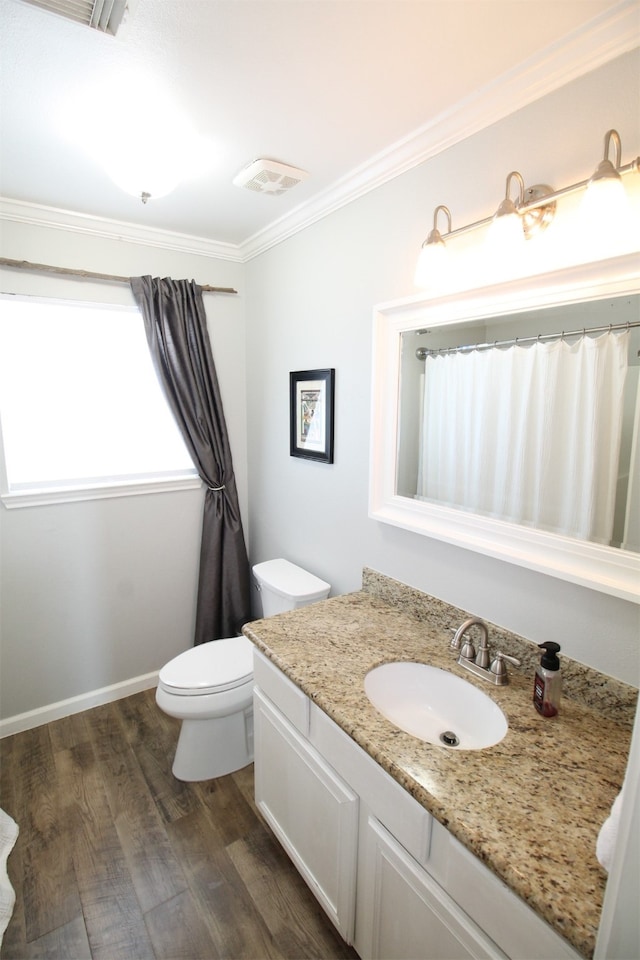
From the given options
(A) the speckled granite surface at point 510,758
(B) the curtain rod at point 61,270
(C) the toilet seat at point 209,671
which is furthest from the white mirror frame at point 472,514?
(B) the curtain rod at point 61,270

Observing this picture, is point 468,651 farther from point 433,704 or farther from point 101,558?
point 101,558

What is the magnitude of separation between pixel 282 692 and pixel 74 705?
5.09 ft

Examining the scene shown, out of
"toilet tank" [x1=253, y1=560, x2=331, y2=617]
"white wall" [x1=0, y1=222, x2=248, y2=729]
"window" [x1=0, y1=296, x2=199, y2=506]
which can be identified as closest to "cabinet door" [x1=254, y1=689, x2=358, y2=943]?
"toilet tank" [x1=253, y1=560, x2=331, y2=617]

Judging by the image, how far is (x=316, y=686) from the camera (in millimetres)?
1226

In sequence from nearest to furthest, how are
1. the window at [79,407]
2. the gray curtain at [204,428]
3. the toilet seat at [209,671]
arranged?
the toilet seat at [209,671], the window at [79,407], the gray curtain at [204,428]

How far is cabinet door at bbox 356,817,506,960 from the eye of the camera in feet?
2.85

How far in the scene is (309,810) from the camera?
4.35 feet

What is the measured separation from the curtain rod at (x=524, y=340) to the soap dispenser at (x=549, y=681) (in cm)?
Answer: 78

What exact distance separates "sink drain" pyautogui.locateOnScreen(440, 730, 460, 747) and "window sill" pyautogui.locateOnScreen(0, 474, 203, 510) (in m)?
1.81

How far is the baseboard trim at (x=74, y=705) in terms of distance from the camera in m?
2.16

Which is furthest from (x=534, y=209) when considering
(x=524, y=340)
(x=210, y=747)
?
(x=210, y=747)

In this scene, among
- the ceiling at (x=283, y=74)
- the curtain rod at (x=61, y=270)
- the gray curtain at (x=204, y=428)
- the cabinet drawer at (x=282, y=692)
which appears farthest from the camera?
the gray curtain at (x=204, y=428)

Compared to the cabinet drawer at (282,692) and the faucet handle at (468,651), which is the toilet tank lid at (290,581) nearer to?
the cabinet drawer at (282,692)

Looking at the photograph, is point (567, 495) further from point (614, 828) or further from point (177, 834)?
point (177, 834)
